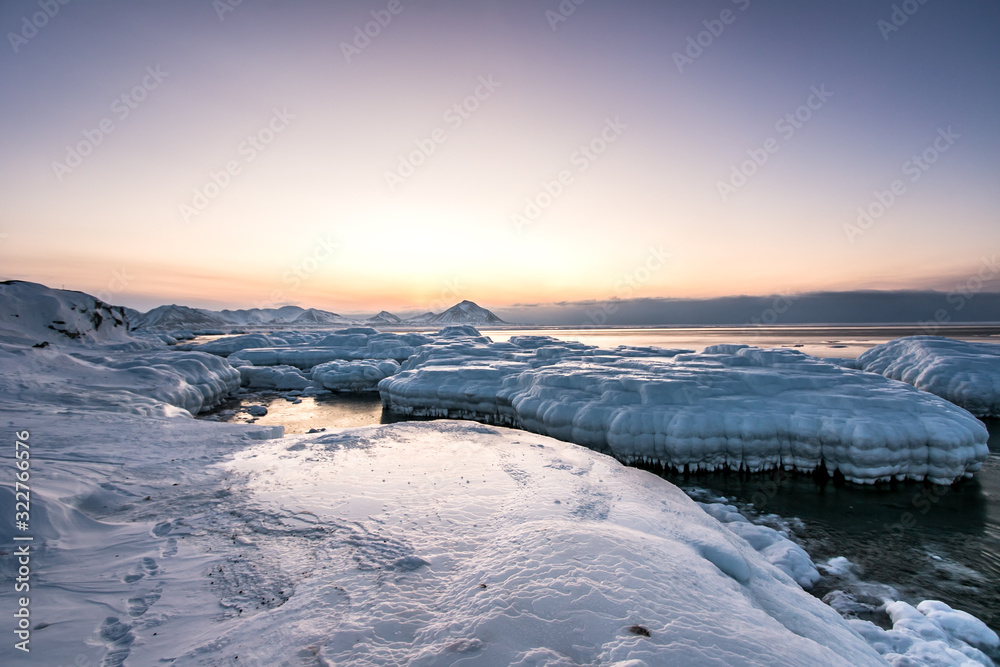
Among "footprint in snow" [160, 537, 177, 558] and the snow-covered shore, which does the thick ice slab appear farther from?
"footprint in snow" [160, 537, 177, 558]

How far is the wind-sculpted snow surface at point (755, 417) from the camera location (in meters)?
11.8

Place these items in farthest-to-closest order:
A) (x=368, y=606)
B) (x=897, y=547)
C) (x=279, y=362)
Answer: (x=279, y=362)
(x=897, y=547)
(x=368, y=606)

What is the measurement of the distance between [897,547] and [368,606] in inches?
425

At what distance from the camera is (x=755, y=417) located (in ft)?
42.2

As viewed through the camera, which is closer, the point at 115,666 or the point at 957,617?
Answer: the point at 115,666

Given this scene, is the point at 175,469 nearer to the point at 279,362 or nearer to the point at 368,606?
the point at 368,606

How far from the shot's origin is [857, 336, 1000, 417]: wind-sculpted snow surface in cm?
1897

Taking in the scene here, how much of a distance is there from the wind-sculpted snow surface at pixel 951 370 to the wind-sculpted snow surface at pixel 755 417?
30.8 feet

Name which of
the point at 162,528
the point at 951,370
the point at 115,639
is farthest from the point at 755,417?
the point at 951,370

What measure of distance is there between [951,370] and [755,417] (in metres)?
15.9

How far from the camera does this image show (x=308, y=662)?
3240 mm

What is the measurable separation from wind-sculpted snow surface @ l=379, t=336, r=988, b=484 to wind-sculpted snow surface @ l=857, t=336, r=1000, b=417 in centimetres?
939

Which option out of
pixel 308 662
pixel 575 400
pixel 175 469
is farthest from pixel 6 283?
pixel 308 662

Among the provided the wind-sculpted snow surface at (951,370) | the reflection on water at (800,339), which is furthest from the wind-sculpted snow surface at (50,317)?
the wind-sculpted snow surface at (951,370)
